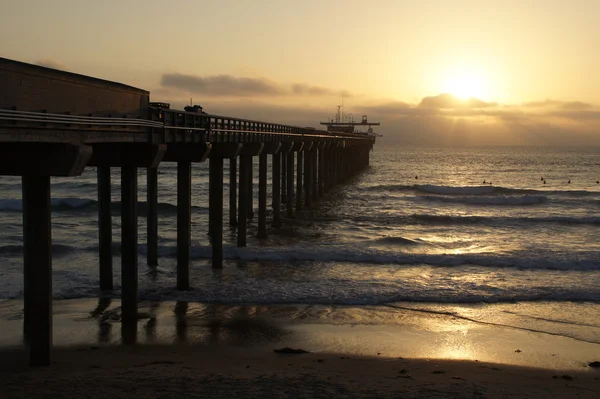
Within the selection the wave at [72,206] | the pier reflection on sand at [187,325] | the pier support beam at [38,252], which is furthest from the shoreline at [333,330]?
the wave at [72,206]

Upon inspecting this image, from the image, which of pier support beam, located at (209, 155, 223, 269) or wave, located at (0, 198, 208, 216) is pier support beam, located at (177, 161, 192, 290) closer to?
pier support beam, located at (209, 155, 223, 269)

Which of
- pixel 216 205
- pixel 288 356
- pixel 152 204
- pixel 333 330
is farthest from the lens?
pixel 152 204

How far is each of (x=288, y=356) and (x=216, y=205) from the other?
8178 mm

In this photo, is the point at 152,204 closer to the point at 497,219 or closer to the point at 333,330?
the point at 333,330

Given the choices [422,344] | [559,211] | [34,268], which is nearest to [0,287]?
[34,268]

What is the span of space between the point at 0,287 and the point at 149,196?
480 centimetres

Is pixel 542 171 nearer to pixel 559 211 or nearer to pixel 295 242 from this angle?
pixel 559 211

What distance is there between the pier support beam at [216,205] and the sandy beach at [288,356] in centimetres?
413

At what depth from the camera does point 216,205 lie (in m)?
20.4

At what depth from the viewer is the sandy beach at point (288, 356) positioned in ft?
34.8

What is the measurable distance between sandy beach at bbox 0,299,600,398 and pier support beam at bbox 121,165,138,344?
0.25 meters

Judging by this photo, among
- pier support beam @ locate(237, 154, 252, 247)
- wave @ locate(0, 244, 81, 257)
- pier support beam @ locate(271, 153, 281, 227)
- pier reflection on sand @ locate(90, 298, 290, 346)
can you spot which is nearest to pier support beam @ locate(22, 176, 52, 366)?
pier reflection on sand @ locate(90, 298, 290, 346)

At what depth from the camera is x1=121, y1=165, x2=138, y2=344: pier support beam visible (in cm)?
1411

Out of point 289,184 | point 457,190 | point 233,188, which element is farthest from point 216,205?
point 457,190
